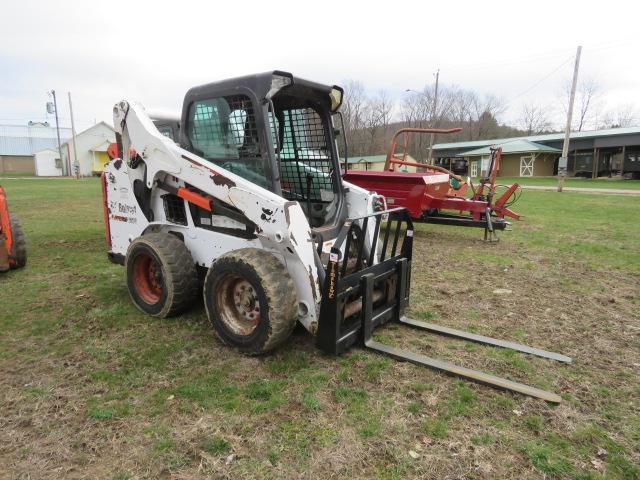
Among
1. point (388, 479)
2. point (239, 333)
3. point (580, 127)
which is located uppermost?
point (580, 127)

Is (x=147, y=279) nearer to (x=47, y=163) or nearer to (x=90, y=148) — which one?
(x=90, y=148)

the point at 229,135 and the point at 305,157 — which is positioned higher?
the point at 229,135

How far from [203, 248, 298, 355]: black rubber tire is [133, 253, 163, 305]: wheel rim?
1.20 meters

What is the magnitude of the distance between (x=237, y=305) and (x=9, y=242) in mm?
4021

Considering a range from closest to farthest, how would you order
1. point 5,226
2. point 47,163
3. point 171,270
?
point 171,270 → point 5,226 → point 47,163

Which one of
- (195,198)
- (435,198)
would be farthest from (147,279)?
(435,198)

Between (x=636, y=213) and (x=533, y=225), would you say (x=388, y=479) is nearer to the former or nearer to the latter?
(x=533, y=225)

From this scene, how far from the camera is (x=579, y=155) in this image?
3538 centimetres

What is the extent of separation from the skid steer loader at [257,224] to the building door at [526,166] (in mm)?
36725

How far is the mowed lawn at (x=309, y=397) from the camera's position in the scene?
234 centimetres

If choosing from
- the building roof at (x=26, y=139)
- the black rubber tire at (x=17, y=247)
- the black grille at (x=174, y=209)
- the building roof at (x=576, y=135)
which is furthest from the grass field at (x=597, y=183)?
the building roof at (x=26, y=139)

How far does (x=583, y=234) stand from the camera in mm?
8922

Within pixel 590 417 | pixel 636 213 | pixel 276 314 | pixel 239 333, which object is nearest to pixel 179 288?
pixel 239 333

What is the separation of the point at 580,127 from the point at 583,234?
60.3 meters
